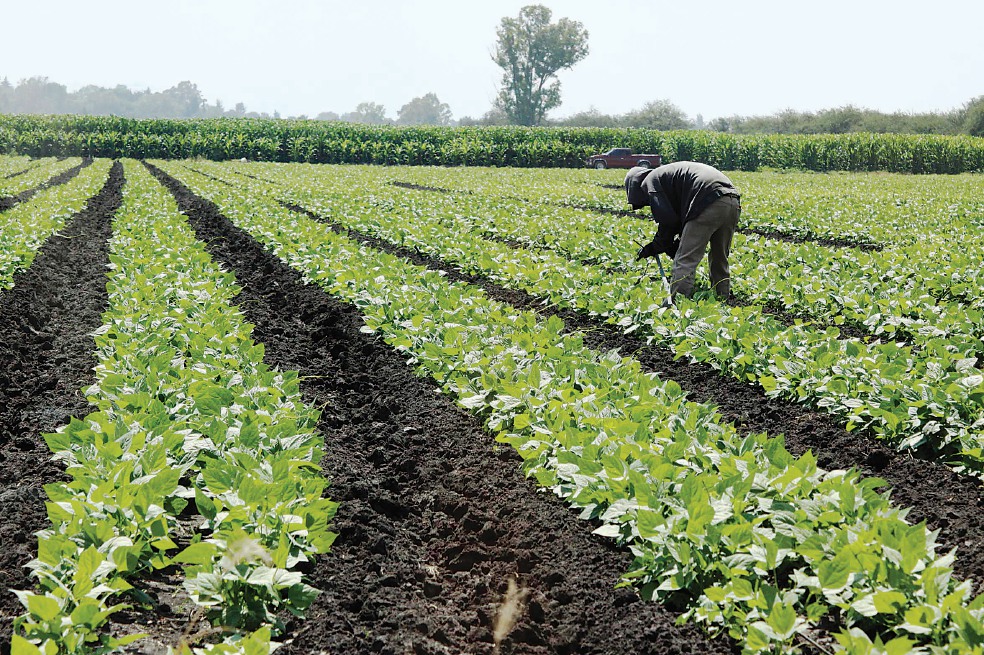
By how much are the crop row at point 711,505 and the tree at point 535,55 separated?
289 feet

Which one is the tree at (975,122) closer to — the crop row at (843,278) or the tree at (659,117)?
the tree at (659,117)

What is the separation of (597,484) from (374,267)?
5753 millimetres

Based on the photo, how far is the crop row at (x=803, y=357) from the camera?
4668 mm

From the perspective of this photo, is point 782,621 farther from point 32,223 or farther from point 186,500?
point 32,223

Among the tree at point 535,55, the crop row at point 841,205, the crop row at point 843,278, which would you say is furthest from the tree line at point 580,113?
the crop row at point 843,278

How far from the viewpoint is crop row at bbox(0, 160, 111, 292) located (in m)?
9.52

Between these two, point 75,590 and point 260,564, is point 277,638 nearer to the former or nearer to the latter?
point 260,564

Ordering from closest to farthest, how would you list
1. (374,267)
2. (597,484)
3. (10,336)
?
1. (597,484)
2. (10,336)
3. (374,267)

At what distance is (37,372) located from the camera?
634cm

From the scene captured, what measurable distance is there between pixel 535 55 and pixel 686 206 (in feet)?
290

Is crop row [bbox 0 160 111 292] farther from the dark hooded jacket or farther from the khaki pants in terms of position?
the khaki pants

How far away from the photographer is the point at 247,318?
8008 millimetres

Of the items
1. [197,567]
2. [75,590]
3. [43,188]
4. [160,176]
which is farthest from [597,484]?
[160,176]

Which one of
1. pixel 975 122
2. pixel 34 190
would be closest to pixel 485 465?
pixel 34 190
